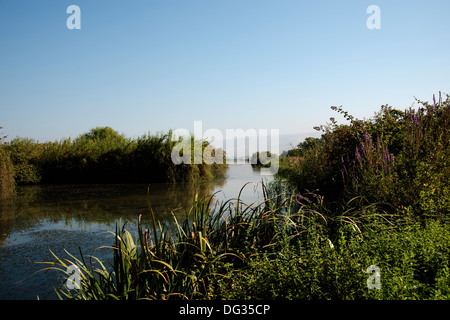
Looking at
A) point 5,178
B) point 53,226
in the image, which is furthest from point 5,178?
point 53,226

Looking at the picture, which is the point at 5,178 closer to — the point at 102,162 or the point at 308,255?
the point at 102,162

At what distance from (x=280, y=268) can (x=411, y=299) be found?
96 centimetres

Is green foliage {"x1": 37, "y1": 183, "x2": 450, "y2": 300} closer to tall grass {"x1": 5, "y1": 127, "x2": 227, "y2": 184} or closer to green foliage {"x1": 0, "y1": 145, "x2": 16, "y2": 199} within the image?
green foliage {"x1": 0, "y1": 145, "x2": 16, "y2": 199}

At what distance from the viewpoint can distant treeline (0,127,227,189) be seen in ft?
48.9

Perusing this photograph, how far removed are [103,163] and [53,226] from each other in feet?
32.8

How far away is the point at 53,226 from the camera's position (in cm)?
647

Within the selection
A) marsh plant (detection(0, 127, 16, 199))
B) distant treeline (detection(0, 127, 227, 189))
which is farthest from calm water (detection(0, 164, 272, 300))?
distant treeline (detection(0, 127, 227, 189))

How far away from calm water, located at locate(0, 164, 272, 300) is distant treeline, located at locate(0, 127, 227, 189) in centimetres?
427

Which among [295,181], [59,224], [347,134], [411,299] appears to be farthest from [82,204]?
[411,299]

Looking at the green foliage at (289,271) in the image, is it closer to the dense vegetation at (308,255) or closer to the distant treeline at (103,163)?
the dense vegetation at (308,255)

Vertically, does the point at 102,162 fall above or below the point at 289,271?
above

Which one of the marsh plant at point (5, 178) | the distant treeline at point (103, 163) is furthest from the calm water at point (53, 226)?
the distant treeline at point (103, 163)
